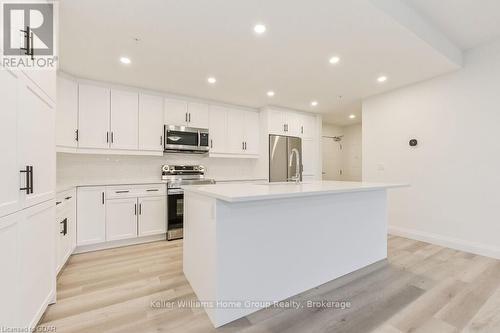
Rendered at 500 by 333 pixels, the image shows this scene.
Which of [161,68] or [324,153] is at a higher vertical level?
[161,68]

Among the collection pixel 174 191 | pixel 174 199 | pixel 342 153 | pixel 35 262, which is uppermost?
pixel 342 153

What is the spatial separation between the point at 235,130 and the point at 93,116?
235 centimetres

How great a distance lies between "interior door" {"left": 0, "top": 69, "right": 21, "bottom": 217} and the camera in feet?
3.65

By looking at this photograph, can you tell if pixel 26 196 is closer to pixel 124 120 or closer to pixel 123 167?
pixel 124 120

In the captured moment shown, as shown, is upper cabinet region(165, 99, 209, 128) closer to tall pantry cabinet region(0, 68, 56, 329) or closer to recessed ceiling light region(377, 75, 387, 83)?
tall pantry cabinet region(0, 68, 56, 329)

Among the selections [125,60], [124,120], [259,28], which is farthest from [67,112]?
[259,28]

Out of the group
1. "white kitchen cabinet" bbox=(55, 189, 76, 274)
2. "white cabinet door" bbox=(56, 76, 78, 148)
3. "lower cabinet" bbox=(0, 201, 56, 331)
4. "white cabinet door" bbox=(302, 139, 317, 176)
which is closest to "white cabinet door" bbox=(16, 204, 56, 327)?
"lower cabinet" bbox=(0, 201, 56, 331)

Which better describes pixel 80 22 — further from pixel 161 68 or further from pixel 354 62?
pixel 354 62

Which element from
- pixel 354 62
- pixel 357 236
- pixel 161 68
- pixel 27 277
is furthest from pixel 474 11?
pixel 27 277

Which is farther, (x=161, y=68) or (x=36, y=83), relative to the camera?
(x=161, y=68)

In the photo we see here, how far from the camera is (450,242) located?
303 cm

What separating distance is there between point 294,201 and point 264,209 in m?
0.31

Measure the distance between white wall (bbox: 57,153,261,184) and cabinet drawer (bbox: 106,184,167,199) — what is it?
463mm

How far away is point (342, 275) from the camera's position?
7.21 ft
